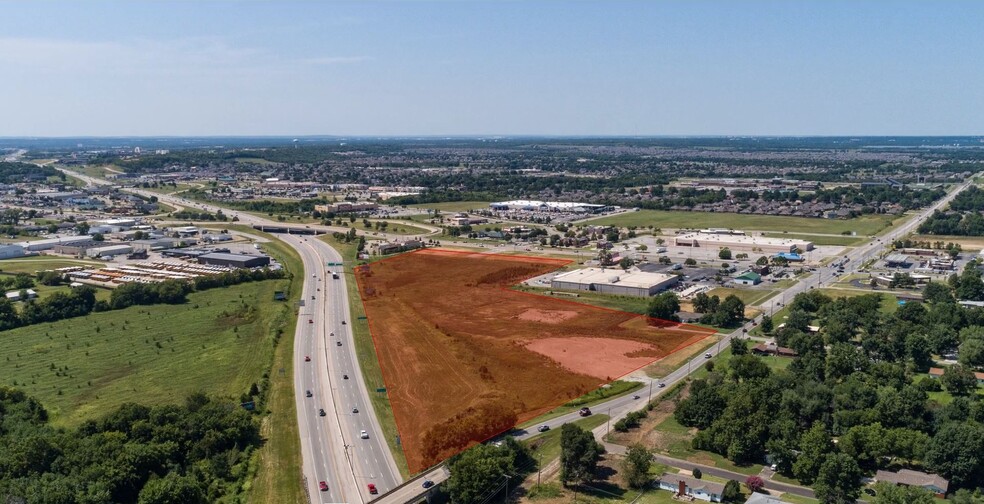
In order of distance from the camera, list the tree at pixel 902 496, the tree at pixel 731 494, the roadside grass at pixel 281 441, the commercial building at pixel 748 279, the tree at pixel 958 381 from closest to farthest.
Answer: the tree at pixel 902 496 → the tree at pixel 731 494 → the roadside grass at pixel 281 441 → the tree at pixel 958 381 → the commercial building at pixel 748 279

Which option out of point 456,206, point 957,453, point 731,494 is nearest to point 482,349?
point 731,494

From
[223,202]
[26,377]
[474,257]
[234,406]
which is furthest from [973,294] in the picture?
[223,202]

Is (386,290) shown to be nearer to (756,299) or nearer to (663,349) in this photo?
(663,349)

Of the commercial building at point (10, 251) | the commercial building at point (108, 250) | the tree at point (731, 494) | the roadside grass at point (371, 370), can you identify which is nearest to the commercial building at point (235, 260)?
the roadside grass at point (371, 370)

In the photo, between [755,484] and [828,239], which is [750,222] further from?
[755,484]

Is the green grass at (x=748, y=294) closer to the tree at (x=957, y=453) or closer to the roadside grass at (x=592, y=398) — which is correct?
the roadside grass at (x=592, y=398)

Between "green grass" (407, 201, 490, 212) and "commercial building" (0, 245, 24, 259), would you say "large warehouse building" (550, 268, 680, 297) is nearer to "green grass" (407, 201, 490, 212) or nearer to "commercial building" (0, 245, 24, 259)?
"commercial building" (0, 245, 24, 259)
